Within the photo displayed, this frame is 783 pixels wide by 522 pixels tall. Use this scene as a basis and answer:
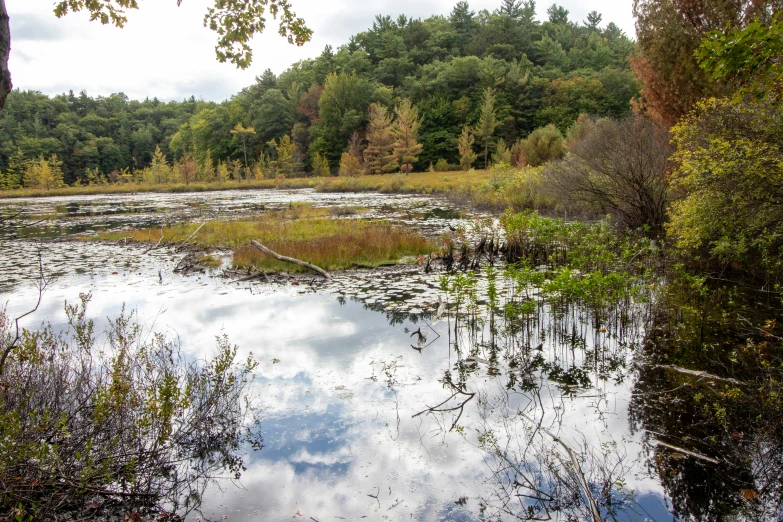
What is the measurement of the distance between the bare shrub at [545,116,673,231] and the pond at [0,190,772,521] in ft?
21.9

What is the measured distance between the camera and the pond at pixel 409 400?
3.95 m

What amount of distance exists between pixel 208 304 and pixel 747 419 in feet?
28.7

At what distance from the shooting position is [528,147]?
50500 mm

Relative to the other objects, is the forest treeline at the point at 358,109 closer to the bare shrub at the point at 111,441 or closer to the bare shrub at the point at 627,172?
the bare shrub at the point at 627,172

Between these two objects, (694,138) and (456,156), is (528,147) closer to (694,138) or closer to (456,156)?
(456,156)

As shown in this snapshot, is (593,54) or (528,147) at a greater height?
(593,54)

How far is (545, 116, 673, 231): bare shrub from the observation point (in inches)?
546

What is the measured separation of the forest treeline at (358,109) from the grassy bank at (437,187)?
6.87 m

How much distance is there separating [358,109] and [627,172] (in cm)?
7581

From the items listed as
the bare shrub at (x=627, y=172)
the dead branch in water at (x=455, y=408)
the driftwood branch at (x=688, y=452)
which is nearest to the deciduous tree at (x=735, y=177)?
the driftwood branch at (x=688, y=452)

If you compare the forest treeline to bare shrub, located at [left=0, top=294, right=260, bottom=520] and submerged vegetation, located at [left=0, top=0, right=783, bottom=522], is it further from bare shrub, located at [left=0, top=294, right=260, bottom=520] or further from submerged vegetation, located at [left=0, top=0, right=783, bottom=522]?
A: bare shrub, located at [left=0, top=294, right=260, bottom=520]

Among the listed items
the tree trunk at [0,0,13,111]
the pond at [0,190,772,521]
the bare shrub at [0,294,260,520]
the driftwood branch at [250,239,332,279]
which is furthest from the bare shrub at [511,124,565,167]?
the tree trunk at [0,0,13,111]

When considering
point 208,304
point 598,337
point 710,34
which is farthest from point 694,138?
point 208,304

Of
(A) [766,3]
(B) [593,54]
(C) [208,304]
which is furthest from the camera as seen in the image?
(B) [593,54]
